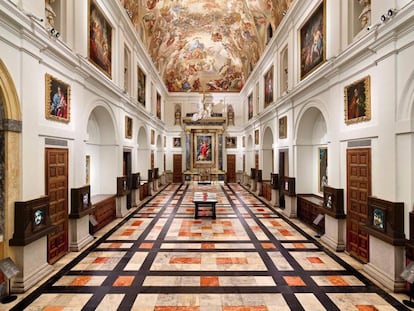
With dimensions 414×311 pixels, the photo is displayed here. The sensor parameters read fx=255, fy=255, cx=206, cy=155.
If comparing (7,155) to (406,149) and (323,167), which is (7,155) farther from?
(323,167)

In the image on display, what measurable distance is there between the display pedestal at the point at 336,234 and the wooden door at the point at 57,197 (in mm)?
7096

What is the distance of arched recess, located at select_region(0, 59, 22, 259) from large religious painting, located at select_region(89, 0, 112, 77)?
12.2ft

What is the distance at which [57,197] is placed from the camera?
6.14 meters

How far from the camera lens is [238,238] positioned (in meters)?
7.92

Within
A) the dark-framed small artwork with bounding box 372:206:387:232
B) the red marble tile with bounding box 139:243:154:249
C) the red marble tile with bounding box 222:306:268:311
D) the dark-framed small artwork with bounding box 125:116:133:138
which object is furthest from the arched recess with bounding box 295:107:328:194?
the dark-framed small artwork with bounding box 125:116:133:138

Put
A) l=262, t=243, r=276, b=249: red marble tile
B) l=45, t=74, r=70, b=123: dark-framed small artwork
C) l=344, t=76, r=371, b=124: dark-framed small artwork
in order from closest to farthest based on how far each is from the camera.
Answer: l=45, t=74, r=70, b=123: dark-framed small artwork, l=344, t=76, r=371, b=124: dark-framed small artwork, l=262, t=243, r=276, b=249: red marble tile

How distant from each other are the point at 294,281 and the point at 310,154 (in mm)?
6152

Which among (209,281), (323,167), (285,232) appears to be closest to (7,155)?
(209,281)

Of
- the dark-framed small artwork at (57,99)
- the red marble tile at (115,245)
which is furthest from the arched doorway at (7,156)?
the red marble tile at (115,245)

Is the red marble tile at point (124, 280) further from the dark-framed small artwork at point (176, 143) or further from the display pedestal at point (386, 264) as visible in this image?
the dark-framed small artwork at point (176, 143)

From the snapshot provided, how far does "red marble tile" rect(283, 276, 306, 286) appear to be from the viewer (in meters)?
5.04

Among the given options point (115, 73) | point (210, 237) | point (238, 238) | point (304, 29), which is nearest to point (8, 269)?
point (210, 237)

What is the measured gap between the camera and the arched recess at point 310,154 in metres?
9.81

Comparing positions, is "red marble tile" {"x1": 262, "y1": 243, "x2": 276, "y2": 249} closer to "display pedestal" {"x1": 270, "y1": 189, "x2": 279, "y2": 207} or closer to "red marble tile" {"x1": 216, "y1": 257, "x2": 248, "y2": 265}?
"red marble tile" {"x1": 216, "y1": 257, "x2": 248, "y2": 265}
